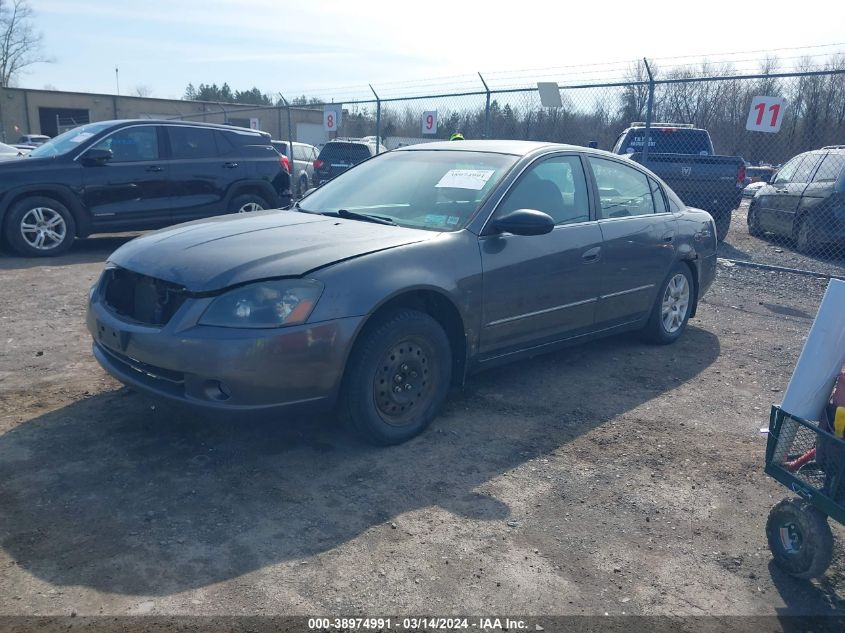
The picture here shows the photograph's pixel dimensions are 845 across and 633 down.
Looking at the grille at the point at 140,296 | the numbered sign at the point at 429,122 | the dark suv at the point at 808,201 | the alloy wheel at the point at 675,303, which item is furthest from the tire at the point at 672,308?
the numbered sign at the point at 429,122

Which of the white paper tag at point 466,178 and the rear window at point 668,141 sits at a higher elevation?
the rear window at point 668,141

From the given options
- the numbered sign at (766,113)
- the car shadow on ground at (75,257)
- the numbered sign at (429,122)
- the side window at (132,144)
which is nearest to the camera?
the car shadow on ground at (75,257)

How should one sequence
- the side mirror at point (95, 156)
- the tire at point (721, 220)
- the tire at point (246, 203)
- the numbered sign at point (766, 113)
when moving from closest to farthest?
the side mirror at point (95, 156) → the numbered sign at point (766, 113) → the tire at point (246, 203) → the tire at point (721, 220)

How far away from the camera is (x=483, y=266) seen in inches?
169

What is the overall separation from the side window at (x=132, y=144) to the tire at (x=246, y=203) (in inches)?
47.8

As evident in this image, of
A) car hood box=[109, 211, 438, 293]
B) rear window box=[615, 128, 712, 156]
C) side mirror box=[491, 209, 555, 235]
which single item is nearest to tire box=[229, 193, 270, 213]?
car hood box=[109, 211, 438, 293]

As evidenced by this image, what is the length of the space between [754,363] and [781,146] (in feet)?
69.1

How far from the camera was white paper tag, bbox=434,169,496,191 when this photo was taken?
4.61 meters

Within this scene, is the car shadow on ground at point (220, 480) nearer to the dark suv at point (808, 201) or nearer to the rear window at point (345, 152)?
the dark suv at point (808, 201)

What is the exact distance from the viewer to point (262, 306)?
3494mm

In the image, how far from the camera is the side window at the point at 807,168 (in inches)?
458

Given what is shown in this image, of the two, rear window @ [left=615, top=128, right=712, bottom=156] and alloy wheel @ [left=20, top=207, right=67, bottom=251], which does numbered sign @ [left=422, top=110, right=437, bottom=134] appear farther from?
alloy wheel @ [left=20, top=207, right=67, bottom=251]

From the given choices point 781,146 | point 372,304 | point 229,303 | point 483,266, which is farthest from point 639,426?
point 781,146

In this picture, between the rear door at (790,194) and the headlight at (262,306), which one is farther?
the rear door at (790,194)
